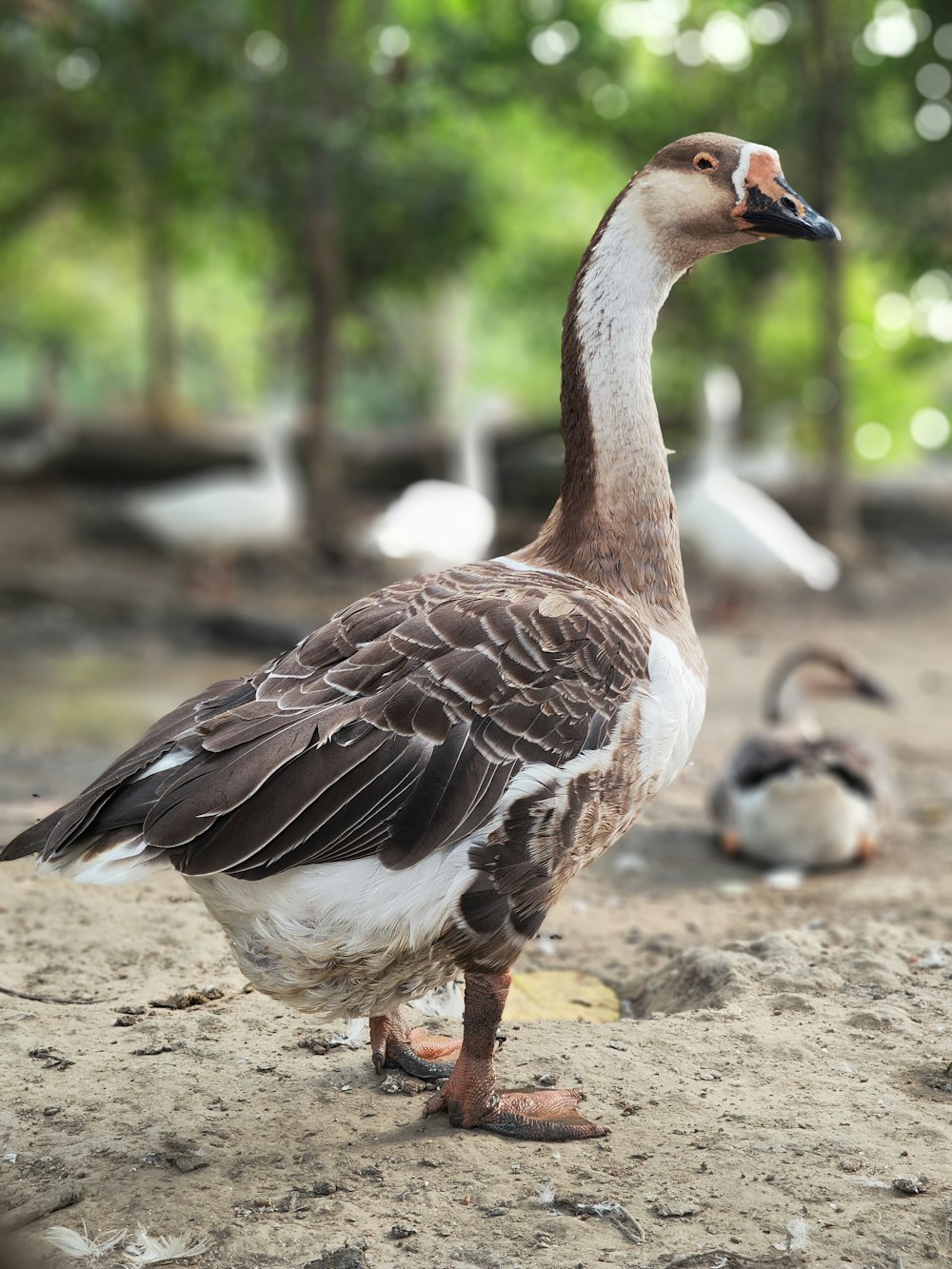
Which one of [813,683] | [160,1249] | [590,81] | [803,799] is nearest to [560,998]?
[160,1249]

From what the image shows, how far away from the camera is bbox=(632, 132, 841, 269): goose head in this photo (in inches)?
143

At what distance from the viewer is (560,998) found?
462cm

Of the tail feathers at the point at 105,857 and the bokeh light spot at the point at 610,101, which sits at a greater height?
the bokeh light spot at the point at 610,101

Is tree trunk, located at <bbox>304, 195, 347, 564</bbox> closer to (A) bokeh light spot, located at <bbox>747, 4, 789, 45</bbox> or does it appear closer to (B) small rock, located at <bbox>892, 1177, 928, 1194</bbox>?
(A) bokeh light spot, located at <bbox>747, 4, 789, 45</bbox>

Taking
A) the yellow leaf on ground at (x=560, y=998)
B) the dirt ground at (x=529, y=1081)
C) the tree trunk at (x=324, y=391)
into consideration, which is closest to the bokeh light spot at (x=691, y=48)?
the tree trunk at (x=324, y=391)

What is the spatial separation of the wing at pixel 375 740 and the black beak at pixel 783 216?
119 cm

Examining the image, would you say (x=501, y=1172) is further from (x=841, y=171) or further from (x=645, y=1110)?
(x=841, y=171)

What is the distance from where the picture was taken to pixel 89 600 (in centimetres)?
1228

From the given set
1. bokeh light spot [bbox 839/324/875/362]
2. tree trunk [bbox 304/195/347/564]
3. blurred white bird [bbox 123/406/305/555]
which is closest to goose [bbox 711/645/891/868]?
blurred white bird [bbox 123/406/305/555]

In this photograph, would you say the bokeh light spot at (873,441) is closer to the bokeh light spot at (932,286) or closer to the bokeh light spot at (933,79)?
the bokeh light spot at (932,286)

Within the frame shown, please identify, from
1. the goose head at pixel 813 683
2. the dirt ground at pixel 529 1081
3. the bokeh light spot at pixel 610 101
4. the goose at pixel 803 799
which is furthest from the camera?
the bokeh light spot at pixel 610 101

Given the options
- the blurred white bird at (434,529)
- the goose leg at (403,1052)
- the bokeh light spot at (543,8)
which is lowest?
the goose leg at (403,1052)

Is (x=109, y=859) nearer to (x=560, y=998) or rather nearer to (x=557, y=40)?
(x=560, y=998)

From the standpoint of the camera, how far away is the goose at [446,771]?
305 centimetres
